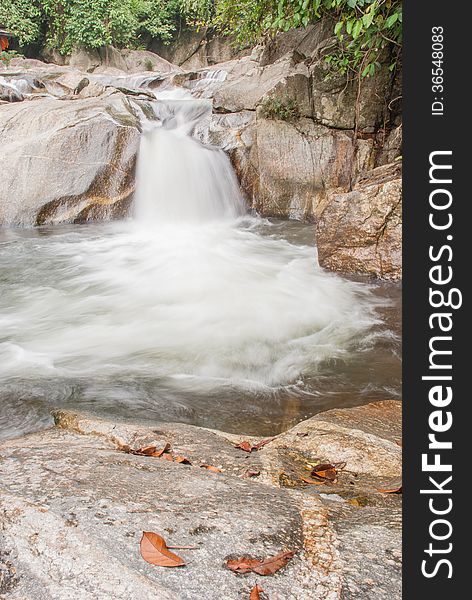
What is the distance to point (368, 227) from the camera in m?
6.30

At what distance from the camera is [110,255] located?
8.27 metres

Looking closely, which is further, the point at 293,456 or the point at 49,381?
the point at 49,381

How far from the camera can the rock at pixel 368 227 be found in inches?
245

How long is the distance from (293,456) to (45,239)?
25.7ft

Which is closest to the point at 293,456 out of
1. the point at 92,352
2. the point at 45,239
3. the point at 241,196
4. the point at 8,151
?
the point at 92,352

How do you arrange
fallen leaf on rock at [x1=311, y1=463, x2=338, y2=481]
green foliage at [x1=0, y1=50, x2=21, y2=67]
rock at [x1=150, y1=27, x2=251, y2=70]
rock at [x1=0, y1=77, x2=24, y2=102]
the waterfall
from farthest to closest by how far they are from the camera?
1. rock at [x1=150, y1=27, x2=251, y2=70]
2. rock at [x1=0, y1=77, x2=24, y2=102]
3. the waterfall
4. green foliage at [x1=0, y1=50, x2=21, y2=67]
5. fallen leaf on rock at [x1=311, y1=463, x2=338, y2=481]

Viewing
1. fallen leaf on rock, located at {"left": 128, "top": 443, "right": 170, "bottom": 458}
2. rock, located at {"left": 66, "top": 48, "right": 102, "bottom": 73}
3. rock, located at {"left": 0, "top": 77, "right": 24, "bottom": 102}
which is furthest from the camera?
rock, located at {"left": 66, "top": 48, "right": 102, "bottom": 73}

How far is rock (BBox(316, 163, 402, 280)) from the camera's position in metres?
6.22

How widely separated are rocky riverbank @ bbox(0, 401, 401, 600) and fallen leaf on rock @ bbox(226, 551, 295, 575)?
0.06ft

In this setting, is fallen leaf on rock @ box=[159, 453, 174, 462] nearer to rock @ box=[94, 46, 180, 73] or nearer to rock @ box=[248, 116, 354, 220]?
rock @ box=[248, 116, 354, 220]

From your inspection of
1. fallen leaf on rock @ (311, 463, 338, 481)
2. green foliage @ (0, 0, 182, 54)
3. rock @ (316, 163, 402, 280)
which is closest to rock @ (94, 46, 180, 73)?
green foliage @ (0, 0, 182, 54)

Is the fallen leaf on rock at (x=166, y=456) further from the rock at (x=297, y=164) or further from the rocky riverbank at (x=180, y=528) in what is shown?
the rock at (x=297, y=164)

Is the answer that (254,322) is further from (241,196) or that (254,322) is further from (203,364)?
(241,196)

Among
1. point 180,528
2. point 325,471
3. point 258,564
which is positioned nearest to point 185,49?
point 325,471
